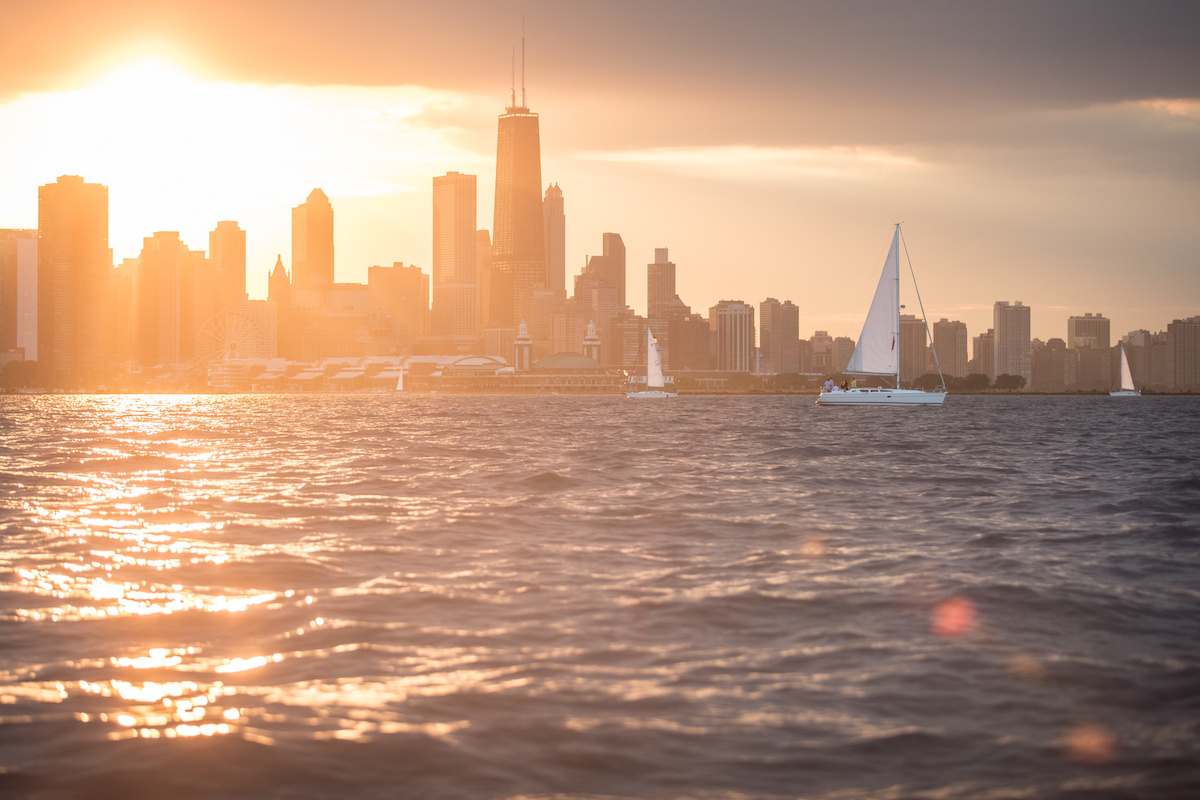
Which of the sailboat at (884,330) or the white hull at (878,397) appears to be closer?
the sailboat at (884,330)

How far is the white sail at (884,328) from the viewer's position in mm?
116500

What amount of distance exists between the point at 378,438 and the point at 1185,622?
5525 centimetres

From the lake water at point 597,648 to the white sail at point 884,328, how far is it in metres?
92.2

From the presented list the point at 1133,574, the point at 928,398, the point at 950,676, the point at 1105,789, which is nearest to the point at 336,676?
the point at 950,676

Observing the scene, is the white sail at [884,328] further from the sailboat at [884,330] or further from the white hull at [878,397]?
the white hull at [878,397]

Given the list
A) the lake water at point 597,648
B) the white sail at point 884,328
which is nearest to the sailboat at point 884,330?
the white sail at point 884,328

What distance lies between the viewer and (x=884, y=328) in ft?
389

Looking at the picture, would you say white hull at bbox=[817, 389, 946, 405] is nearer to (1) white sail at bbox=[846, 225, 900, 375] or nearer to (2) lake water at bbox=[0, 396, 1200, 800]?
(1) white sail at bbox=[846, 225, 900, 375]

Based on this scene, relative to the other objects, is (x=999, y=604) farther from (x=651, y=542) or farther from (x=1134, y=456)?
(x=1134, y=456)

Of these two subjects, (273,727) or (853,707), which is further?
(853,707)

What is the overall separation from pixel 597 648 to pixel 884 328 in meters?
112

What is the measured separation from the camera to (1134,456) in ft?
165

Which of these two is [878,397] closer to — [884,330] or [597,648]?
[884,330]

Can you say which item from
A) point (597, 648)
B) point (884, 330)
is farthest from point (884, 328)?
point (597, 648)
